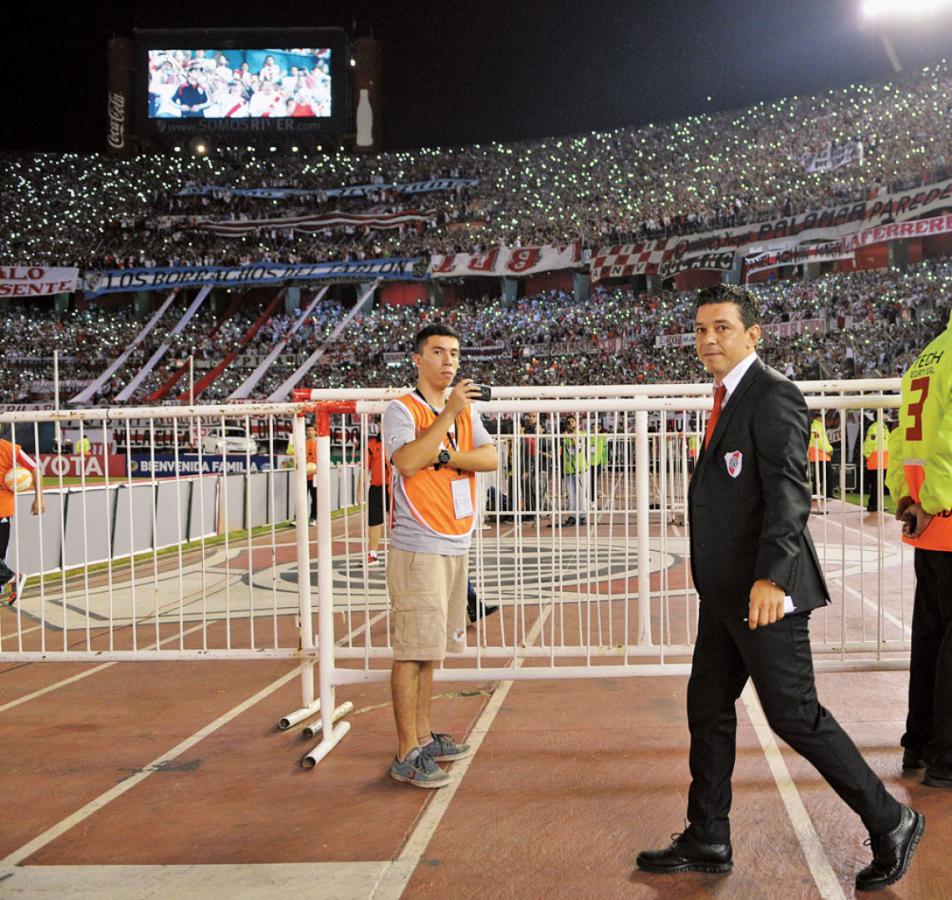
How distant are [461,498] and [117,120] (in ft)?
171

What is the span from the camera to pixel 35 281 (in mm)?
46031

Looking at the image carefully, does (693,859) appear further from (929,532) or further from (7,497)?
(7,497)

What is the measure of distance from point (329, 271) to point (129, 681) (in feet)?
134

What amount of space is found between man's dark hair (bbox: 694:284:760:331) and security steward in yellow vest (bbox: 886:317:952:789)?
108cm

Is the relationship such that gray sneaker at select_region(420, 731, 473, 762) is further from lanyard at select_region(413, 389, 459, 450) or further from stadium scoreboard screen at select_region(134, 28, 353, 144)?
stadium scoreboard screen at select_region(134, 28, 353, 144)

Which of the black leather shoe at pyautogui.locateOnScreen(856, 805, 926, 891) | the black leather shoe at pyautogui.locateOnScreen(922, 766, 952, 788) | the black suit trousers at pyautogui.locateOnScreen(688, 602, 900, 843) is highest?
the black suit trousers at pyautogui.locateOnScreen(688, 602, 900, 843)

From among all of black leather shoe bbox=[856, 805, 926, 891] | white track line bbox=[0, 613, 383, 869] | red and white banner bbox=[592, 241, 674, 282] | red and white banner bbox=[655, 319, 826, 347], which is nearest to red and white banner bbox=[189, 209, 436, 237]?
red and white banner bbox=[592, 241, 674, 282]

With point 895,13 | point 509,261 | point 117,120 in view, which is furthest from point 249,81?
point 895,13

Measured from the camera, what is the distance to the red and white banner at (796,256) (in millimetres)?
34219

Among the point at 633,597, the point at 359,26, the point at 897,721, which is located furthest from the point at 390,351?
the point at 897,721

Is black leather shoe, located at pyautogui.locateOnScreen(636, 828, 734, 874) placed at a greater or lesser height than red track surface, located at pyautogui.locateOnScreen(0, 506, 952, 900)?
greater

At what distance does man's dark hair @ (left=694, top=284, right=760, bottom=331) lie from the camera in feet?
9.72

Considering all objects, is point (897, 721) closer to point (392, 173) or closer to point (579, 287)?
point (579, 287)

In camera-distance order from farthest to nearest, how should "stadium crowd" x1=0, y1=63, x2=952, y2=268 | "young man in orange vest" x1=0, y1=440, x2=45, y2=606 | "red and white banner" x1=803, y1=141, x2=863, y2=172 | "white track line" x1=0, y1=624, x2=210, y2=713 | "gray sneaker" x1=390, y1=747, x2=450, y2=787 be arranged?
"stadium crowd" x1=0, y1=63, x2=952, y2=268 < "red and white banner" x1=803, y1=141, x2=863, y2=172 < "young man in orange vest" x1=0, y1=440, x2=45, y2=606 < "white track line" x1=0, y1=624, x2=210, y2=713 < "gray sneaker" x1=390, y1=747, x2=450, y2=787
